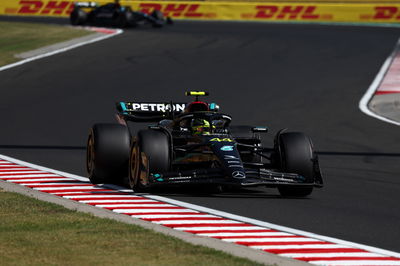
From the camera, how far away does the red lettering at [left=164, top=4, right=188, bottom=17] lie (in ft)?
191

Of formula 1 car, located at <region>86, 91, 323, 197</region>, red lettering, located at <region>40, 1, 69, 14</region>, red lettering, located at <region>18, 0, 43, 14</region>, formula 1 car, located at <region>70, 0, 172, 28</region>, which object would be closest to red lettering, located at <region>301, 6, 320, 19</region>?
formula 1 car, located at <region>70, 0, 172, 28</region>

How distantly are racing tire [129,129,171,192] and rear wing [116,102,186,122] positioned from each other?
3.25 meters

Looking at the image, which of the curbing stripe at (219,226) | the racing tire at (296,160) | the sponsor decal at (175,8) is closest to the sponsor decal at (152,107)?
the curbing stripe at (219,226)

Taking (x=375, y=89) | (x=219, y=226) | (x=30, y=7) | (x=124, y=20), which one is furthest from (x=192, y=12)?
(x=219, y=226)

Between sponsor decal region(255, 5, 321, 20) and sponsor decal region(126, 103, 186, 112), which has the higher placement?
sponsor decal region(255, 5, 321, 20)

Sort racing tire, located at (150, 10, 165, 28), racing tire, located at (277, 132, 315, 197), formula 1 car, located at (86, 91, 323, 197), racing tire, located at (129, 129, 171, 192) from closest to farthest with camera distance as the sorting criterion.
→ 1. formula 1 car, located at (86, 91, 323, 197)
2. racing tire, located at (129, 129, 171, 192)
3. racing tire, located at (277, 132, 315, 197)
4. racing tire, located at (150, 10, 165, 28)

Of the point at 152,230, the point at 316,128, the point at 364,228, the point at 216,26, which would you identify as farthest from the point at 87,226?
the point at 216,26

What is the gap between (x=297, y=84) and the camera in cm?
3197

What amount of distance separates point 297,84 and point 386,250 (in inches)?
844

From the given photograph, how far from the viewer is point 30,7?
195 ft

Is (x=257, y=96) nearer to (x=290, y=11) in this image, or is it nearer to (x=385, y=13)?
(x=385, y=13)

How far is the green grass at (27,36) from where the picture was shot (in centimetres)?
4066

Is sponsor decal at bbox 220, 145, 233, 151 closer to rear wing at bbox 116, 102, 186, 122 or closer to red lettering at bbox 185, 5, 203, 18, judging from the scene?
rear wing at bbox 116, 102, 186, 122

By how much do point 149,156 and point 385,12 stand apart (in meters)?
41.4
